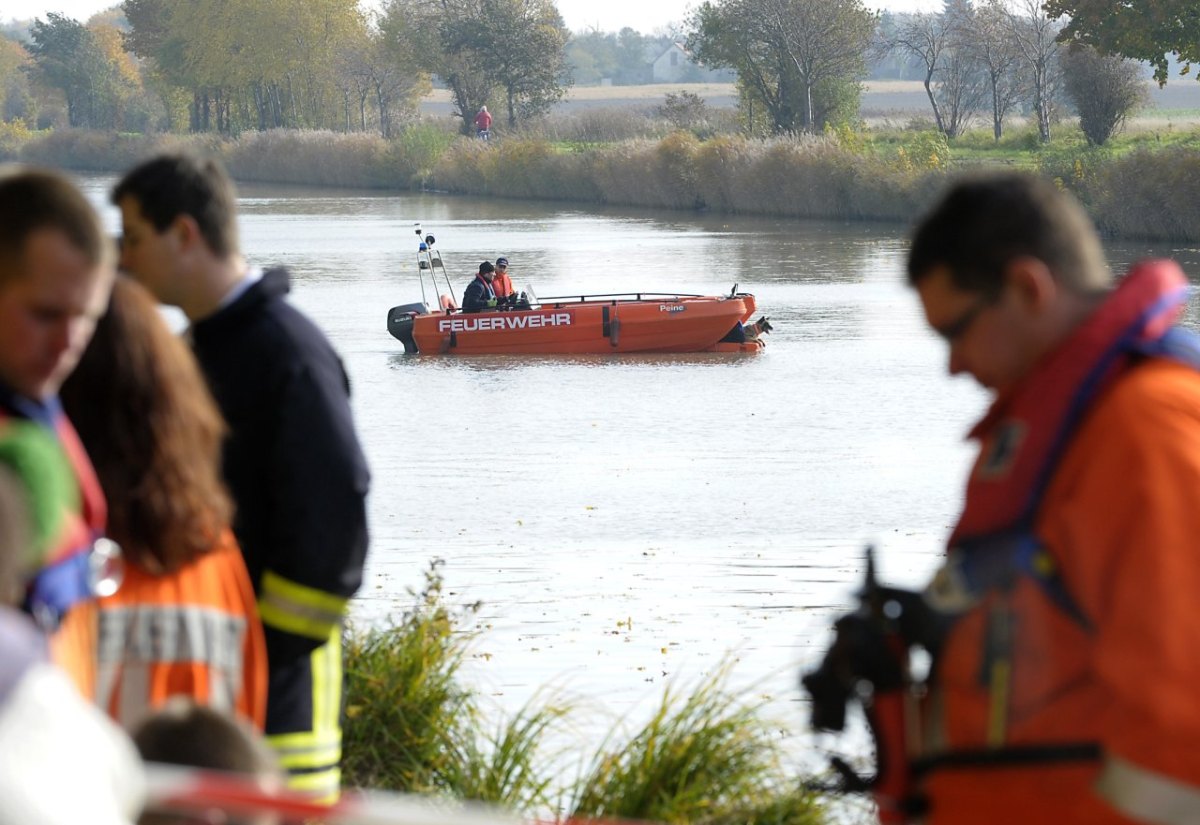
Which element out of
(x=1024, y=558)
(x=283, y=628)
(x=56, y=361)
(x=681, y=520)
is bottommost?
(x=681, y=520)

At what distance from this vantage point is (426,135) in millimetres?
75688

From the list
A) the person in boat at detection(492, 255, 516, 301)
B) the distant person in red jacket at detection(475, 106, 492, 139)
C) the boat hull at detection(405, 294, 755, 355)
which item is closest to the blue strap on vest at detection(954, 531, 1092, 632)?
the boat hull at detection(405, 294, 755, 355)

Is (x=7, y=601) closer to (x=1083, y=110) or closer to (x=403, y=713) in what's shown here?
(x=403, y=713)

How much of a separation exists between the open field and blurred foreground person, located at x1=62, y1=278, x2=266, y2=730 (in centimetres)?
5746

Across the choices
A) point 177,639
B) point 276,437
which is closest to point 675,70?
point 276,437

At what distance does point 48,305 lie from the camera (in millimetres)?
2713

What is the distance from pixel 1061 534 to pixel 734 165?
168 ft

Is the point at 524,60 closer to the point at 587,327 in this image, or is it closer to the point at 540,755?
the point at 587,327

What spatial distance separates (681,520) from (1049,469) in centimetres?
1288

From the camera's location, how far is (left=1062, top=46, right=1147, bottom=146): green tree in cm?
4894

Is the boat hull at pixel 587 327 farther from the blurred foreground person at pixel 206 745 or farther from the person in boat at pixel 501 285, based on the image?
the blurred foreground person at pixel 206 745

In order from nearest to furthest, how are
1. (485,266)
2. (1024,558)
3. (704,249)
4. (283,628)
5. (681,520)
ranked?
(1024,558), (283,628), (681,520), (485,266), (704,249)

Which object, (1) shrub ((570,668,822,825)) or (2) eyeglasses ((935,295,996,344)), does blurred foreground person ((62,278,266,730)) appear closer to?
(2) eyeglasses ((935,295,996,344))

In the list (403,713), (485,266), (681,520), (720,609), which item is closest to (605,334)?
(485,266)
